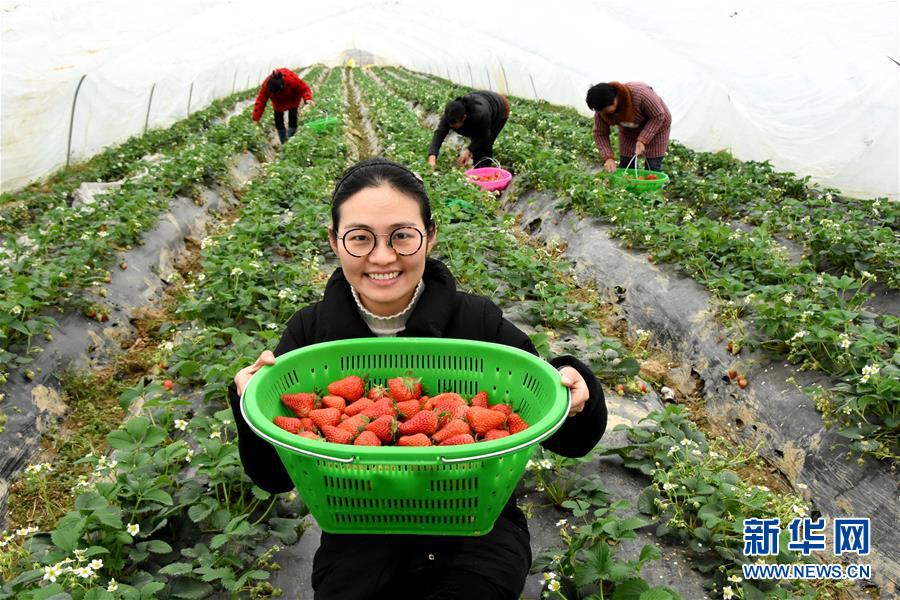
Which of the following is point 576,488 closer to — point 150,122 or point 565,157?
point 565,157

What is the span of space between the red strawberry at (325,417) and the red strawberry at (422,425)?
201 mm

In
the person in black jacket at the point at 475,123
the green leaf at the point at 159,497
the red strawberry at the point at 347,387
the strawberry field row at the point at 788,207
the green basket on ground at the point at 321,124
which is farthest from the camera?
the green basket on ground at the point at 321,124

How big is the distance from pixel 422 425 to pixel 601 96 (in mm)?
5138

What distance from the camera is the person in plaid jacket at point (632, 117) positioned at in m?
6.21

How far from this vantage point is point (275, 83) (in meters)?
9.66

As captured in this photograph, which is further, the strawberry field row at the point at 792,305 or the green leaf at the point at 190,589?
the strawberry field row at the point at 792,305

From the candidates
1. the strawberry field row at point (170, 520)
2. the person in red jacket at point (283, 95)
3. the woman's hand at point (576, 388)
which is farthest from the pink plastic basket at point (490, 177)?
the woman's hand at point (576, 388)

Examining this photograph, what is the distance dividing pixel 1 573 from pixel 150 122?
11.4 metres

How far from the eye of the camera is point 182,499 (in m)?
2.36

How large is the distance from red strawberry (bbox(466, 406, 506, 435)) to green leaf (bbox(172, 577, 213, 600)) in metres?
1.07

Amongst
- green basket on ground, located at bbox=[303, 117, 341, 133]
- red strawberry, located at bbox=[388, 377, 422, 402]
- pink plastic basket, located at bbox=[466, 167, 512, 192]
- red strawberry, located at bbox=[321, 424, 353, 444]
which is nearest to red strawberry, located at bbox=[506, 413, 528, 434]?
red strawberry, located at bbox=[388, 377, 422, 402]

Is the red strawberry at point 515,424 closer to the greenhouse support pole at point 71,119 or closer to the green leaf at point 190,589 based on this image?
the green leaf at point 190,589

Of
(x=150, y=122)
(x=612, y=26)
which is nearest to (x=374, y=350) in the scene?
(x=612, y=26)

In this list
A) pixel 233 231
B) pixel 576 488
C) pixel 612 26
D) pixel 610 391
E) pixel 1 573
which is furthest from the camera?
pixel 612 26
